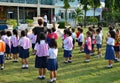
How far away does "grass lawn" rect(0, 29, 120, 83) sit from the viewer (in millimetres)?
9938

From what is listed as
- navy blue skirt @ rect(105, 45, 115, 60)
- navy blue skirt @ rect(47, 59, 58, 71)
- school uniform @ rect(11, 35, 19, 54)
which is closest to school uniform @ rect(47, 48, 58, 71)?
navy blue skirt @ rect(47, 59, 58, 71)

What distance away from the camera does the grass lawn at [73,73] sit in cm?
994

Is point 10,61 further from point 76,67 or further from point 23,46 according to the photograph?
point 76,67

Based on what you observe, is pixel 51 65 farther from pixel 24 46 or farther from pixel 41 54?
pixel 24 46

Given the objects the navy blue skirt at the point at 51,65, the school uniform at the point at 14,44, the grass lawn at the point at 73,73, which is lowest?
the grass lawn at the point at 73,73

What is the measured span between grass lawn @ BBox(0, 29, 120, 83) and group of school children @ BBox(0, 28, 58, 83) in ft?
1.12

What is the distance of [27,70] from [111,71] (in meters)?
3.10

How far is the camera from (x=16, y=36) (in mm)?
13008

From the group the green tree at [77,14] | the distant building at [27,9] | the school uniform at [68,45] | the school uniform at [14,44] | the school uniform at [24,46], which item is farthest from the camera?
the green tree at [77,14]

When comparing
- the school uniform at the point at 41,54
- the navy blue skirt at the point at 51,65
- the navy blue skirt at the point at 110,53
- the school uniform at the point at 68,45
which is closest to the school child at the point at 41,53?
the school uniform at the point at 41,54

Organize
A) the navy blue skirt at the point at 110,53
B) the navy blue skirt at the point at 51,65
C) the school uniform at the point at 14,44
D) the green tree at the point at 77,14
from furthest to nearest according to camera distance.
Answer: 1. the green tree at the point at 77,14
2. the school uniform at the point at 14,44
3. the navy blue skirt at the point at 110,53
4. the navy blue skirt at the point at 51,65

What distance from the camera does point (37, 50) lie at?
9.97m

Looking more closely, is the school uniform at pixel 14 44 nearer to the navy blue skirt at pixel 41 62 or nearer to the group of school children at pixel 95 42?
the group of school children at pixel 95 42

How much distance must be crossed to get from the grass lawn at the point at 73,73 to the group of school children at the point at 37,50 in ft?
1.12
